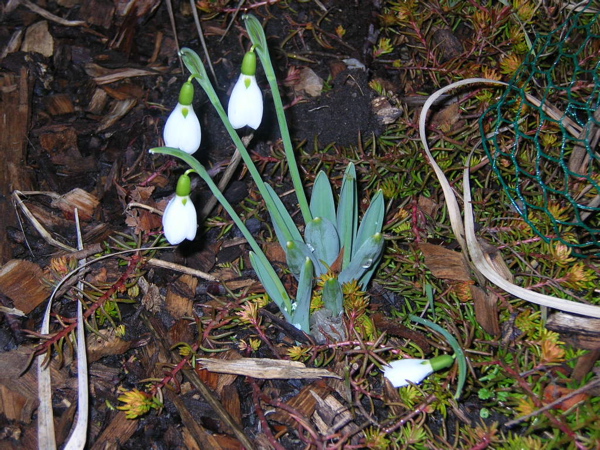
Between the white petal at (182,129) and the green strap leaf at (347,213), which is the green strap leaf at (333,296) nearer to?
the green strap leaf at (347,213)

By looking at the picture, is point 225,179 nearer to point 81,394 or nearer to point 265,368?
point 265,368

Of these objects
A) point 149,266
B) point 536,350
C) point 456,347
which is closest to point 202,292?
point 149,266

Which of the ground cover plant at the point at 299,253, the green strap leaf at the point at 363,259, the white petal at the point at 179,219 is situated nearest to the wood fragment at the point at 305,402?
the ground cover plant at the point at 299,253

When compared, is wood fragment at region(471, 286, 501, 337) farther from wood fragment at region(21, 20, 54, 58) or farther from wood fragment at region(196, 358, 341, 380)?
wood fragment at region(21, 20, 54, 58)

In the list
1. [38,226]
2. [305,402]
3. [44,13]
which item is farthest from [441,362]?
[44,13]

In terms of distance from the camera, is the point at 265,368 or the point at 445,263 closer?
the point at 265,368

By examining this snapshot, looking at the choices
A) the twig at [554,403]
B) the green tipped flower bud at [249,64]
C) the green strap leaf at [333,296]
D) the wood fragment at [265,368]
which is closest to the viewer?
the green tipped flower bud at [249,64]
